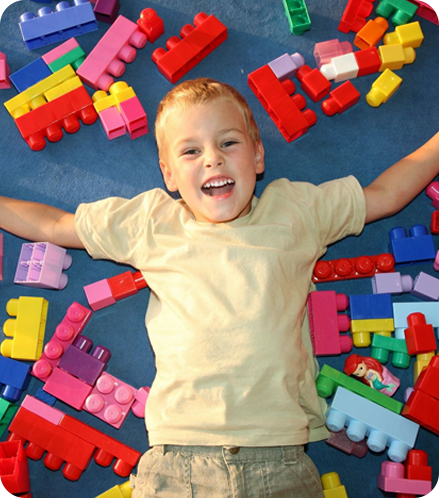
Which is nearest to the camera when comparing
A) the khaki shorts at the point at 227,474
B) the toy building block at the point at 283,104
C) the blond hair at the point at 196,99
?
the khaki shorts at the point at 227,474

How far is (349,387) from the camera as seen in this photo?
4.11 feet

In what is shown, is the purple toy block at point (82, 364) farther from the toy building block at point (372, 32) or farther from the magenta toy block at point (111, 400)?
the toy building block at point (372, 32)

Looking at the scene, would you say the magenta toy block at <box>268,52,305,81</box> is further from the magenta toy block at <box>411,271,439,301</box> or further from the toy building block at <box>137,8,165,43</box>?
the magenta toy block at <box>411,271,439,301</box>

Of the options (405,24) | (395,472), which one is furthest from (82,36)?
(395,472)

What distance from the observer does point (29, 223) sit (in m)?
1.29

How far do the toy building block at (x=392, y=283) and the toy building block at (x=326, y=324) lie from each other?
4.5 inches

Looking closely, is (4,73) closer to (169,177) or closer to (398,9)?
(169,177)

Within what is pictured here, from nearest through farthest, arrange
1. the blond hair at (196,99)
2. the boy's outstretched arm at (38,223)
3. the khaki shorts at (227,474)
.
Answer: the khaki shorts at (227,474)
the blond hair at (196,99)
the boy's outstretched arm at (38,223)

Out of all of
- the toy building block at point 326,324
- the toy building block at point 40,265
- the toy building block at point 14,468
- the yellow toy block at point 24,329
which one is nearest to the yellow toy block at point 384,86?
the toy building block at point 326,324

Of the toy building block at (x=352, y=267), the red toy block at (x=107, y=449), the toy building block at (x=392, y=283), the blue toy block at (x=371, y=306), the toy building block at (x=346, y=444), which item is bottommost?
the toy building block at (x=346, y=444)

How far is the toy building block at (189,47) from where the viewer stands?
1464 mm

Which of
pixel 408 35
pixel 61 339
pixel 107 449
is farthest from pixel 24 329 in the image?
pixel 408 35

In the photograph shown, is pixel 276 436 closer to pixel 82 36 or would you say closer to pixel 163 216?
pixel 163 216

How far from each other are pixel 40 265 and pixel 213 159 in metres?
0.51
